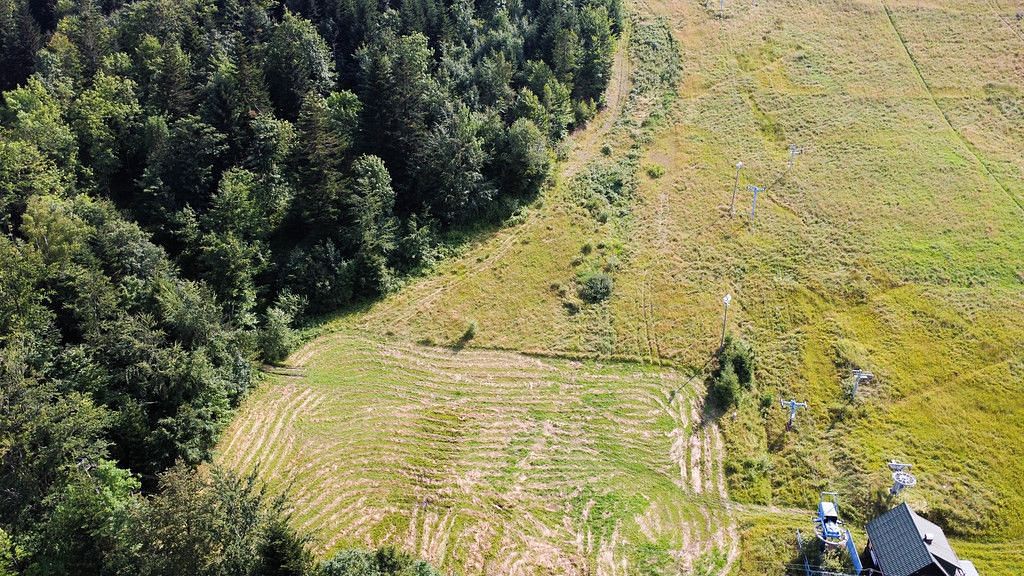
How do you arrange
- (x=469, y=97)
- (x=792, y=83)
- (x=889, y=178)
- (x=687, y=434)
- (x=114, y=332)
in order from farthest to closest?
1. (x=792, y=83)
2. (x=469, y=97)
3. (x=889, y=178)
4. (x=687, y=434)
5. (x=114, y=332)

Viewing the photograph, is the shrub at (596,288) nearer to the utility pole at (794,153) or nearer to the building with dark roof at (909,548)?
the utility pole at (794,153)

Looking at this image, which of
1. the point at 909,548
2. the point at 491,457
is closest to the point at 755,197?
the point at 491,457

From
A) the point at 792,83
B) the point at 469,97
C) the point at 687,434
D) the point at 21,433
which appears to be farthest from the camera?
the point at 792,83

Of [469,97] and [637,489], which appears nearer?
[637,489]

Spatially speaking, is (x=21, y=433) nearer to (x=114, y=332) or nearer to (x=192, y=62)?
(x=114, y=332)

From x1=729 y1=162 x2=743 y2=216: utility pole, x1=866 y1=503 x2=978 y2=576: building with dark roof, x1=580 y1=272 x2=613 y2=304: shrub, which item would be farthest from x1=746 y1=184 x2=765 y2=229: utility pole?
x1=866 y1=503 x2=978 y2=576: building with dark roof

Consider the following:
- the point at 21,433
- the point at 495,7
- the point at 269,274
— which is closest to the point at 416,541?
the point at 21,433

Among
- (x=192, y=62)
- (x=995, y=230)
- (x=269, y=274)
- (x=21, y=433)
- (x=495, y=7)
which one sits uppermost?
(x=192, y=62)

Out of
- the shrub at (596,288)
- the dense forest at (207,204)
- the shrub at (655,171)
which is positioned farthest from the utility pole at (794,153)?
the shrub at (596,288)

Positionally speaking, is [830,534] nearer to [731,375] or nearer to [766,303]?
[731,375]
